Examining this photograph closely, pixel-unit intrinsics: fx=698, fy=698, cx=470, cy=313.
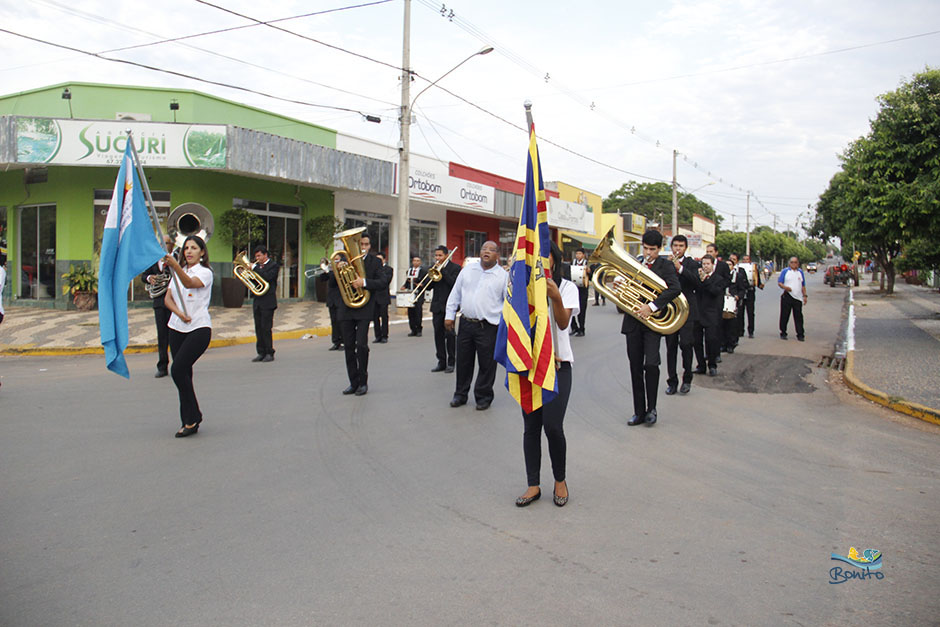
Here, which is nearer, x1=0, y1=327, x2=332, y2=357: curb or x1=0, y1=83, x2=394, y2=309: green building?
x1=0, y1=327, x2=332, y2=357: curb

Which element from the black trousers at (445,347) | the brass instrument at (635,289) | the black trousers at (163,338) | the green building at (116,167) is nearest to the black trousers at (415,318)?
the black trousers at (445,347)

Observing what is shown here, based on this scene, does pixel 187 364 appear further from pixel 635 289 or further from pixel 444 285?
pixel 444 285

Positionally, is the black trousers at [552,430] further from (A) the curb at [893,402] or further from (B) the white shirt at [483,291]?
(A) the curb at [893,402]

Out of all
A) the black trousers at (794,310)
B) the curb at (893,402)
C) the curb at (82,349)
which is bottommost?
the curb at (893,402)

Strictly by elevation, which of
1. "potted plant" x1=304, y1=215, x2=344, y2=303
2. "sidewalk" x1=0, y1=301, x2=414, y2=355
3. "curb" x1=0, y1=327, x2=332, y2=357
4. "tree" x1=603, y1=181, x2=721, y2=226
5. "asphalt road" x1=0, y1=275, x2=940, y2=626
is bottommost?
"asphalt road" x1=0, y1=275, x2=940, y2=626

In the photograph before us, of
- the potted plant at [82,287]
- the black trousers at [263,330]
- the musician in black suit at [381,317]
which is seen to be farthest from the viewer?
the potted plant at [82,287]

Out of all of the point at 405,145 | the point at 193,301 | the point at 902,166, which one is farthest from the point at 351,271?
the point at 405,145

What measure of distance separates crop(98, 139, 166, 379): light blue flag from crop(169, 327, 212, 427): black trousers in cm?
48

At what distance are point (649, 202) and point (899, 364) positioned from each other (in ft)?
293

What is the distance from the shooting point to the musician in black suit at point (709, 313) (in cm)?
998

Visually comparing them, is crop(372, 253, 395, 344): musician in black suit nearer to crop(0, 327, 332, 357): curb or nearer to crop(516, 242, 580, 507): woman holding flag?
crop(0, 327, 332, 357): curb

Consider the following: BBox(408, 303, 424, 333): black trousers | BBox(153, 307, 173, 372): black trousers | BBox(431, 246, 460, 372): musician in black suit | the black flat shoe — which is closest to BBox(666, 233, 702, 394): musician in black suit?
BBox(431, 246, 460, 372): musician in black suit

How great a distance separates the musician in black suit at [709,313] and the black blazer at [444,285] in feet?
11.6

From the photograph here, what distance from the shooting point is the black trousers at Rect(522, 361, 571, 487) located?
15.4 ft
